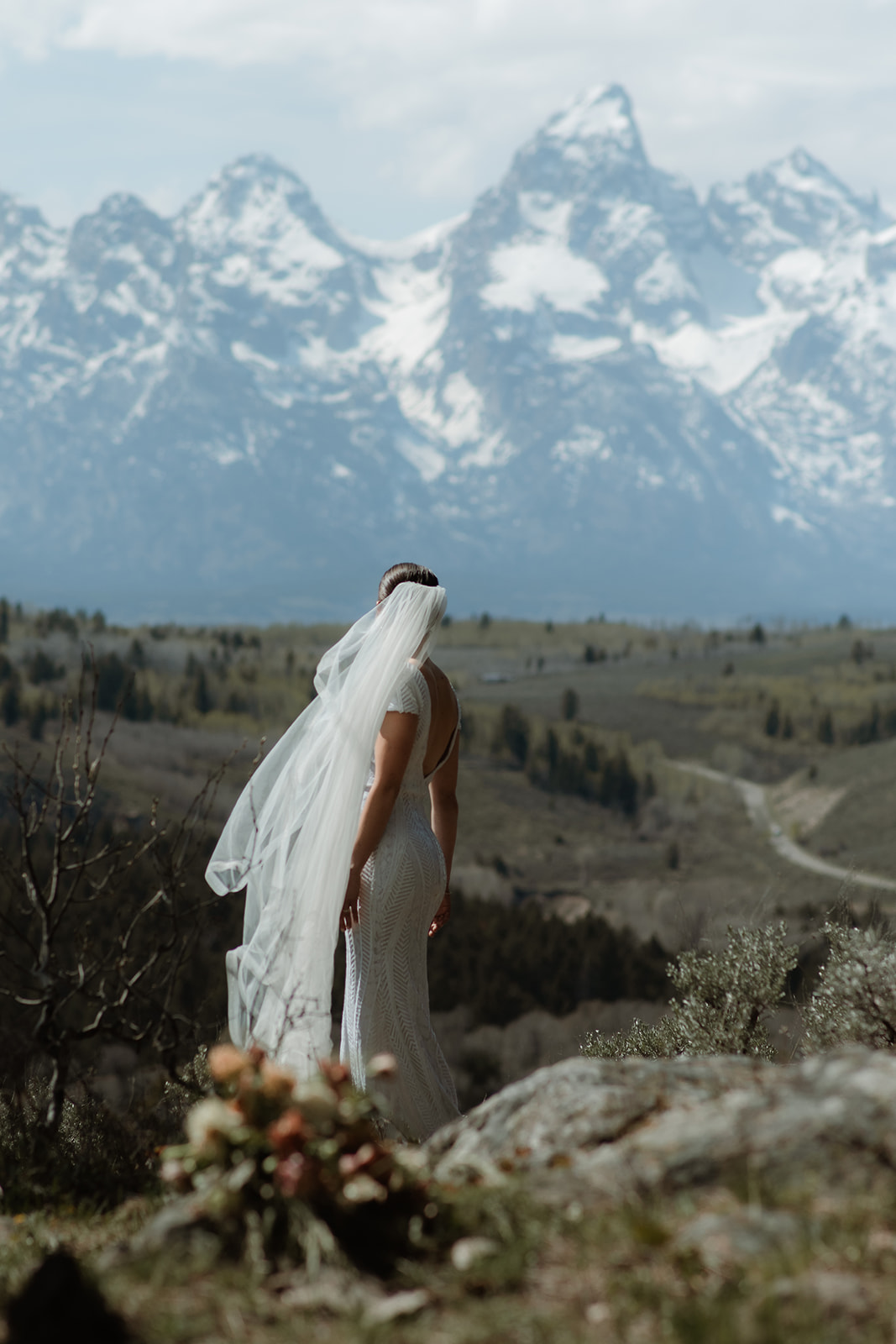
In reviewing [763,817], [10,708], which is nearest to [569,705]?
[763,817]

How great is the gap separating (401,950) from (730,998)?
2.75 metres

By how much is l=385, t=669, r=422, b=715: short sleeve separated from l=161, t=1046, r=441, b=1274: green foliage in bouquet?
201 centimetres

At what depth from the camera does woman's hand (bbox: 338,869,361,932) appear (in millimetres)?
5637

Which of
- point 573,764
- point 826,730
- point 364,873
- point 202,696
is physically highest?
point 364,873

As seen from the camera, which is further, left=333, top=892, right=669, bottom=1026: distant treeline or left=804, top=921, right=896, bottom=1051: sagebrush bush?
left=333, top=892, right=669, bottom=1026: distant treeline

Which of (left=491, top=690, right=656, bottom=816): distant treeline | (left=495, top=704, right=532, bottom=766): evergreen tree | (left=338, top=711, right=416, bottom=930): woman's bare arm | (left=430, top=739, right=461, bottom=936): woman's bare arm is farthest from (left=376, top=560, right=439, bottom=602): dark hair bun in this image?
(left=495, top=704, right=532, bottom=766): evergreen tree

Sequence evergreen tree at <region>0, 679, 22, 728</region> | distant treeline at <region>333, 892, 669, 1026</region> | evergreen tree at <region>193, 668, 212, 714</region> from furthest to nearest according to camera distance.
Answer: evergreen tree at <region>193, 668, 212, 714</region> → evergreen tree at <region>0, 679, 22, 728</region> → distant treeline at <region>333, 892, 669, 1026</region>

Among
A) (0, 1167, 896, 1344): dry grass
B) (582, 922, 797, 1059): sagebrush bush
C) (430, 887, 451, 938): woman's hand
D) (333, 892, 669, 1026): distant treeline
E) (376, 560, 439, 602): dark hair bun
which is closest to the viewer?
(0, 1167, 896, 1344): dry grass

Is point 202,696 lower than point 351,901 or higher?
lower

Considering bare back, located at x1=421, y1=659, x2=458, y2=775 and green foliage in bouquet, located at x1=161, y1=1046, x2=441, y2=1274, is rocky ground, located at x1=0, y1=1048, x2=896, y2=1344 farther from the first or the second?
bare back, located at x1=421, y1=659, x2=458, y2=775

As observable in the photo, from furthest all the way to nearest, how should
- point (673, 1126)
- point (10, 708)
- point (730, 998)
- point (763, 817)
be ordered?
point (763, 817), point (10, 708), point (730, 998), point (673, 1126)

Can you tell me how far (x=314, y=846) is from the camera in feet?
18.6

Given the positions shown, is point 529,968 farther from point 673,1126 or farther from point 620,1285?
point 620,1285

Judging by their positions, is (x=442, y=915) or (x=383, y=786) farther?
(x=442, y=915)
